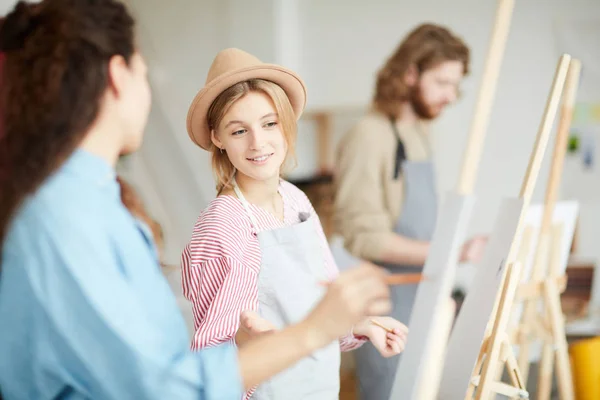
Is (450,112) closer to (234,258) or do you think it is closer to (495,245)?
(495,245)

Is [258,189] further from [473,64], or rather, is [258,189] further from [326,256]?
[473,64]

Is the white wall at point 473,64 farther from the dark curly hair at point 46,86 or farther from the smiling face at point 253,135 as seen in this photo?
the dark curly hair at point 46,86

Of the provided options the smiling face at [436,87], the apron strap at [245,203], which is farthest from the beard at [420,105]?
the apron strap at [245,203]

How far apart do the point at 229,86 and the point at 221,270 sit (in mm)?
309

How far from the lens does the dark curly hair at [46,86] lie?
70 centimetres

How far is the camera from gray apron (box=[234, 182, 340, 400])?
99cm

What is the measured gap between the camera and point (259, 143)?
97cm

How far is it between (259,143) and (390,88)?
2.91ft

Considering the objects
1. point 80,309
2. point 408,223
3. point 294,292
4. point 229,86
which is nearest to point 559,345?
point 408,223

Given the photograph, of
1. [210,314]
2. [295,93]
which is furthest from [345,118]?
[210,314]

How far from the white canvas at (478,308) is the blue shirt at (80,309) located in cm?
63

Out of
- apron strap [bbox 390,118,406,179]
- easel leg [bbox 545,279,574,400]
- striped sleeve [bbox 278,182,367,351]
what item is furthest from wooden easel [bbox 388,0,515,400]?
easel leg [bbox 545,279,574,400]

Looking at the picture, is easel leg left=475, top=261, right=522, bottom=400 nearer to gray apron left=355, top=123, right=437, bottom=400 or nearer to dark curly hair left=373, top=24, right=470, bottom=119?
gray apron left=355, top=123, right=437, bottom=400

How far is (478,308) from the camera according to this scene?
1205 millimetres
